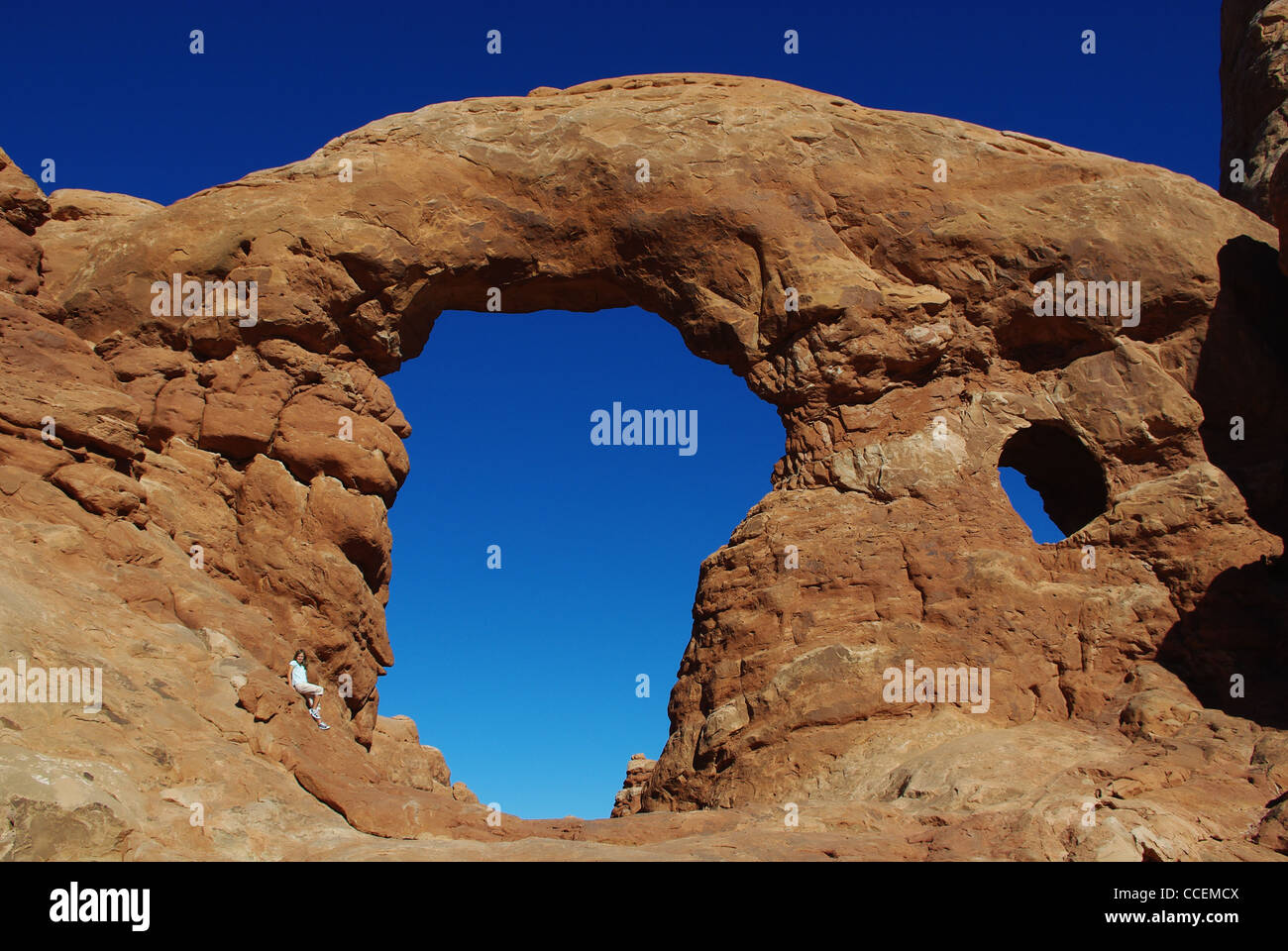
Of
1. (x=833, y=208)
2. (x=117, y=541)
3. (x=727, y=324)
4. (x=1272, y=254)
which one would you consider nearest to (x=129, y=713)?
(x=117, y=541)

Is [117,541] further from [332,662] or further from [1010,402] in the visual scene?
[1010,402]

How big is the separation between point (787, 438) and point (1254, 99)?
41.2ft

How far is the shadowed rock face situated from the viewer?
513 inches

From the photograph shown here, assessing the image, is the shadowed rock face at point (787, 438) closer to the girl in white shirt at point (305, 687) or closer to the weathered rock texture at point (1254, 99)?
the girl in white shirt at point (305, 687)

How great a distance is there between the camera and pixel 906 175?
1861cm

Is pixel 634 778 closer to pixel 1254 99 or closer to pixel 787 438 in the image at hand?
pixel 787 438

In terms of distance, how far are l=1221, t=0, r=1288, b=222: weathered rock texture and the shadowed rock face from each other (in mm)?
4721

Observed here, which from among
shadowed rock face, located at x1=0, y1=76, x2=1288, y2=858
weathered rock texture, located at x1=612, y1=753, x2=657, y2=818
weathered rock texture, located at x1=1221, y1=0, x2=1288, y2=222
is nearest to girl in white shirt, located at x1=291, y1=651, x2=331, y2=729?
shadowed rock face, located at x1=0, y1=76, x2=1288, y2=858

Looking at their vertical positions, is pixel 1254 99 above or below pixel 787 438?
above

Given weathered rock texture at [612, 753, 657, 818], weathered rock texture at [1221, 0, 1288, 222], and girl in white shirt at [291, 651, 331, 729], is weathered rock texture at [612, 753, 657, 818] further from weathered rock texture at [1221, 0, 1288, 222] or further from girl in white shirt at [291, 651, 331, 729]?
weathered rock texture at [1221, 0, 1288, 222]

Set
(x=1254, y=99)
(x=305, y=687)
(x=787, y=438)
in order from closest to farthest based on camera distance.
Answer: (x=305, y=687)
(x=787, y=438)
(x=1254, y=99)

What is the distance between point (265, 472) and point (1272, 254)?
50.2 ft

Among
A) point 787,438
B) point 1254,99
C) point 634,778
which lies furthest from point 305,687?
point 1254,99

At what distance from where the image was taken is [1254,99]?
22.9m
